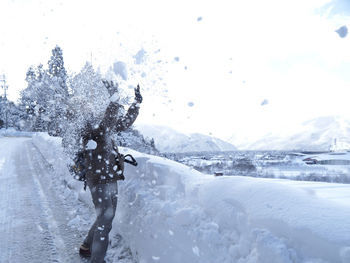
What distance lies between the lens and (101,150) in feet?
9.70

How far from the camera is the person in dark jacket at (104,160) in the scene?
294 cm

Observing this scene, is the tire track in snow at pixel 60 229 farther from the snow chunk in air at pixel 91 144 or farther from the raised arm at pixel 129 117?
the raised arm at pixel 129 117

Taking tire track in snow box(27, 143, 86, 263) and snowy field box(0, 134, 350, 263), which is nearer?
snowy field box(0, 134, 350, 263)

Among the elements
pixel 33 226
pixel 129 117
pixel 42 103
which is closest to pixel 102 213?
pixel 129 117

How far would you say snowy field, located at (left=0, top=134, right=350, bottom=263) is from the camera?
1763 millimetres

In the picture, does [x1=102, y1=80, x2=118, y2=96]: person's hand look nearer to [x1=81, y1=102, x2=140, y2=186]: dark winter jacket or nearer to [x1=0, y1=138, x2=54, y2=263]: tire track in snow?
[x1=81, y1=102, x2=140, y2=186]: dark winter jacket

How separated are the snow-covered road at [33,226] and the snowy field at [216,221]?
1.8 inches

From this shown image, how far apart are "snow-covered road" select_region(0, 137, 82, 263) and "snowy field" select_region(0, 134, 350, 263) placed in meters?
0.05

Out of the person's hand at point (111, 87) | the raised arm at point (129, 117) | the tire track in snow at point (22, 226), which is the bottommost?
the tire track in snow at point (22, 226)

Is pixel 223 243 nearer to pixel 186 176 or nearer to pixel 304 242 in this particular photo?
pixel 304 242

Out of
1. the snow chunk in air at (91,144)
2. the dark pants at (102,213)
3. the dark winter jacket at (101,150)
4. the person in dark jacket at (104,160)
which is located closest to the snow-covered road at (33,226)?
the dark pants at (102,213)

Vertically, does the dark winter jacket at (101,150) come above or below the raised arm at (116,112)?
below

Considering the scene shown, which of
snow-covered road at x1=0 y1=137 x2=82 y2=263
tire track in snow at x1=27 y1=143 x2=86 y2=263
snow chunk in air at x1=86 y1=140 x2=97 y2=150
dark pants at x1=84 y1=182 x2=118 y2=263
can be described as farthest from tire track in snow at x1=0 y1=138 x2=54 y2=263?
snow chunk in air at x1=86 y1=140 x2=97 y2=150

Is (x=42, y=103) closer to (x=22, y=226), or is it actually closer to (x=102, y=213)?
(x=22, y=226)
